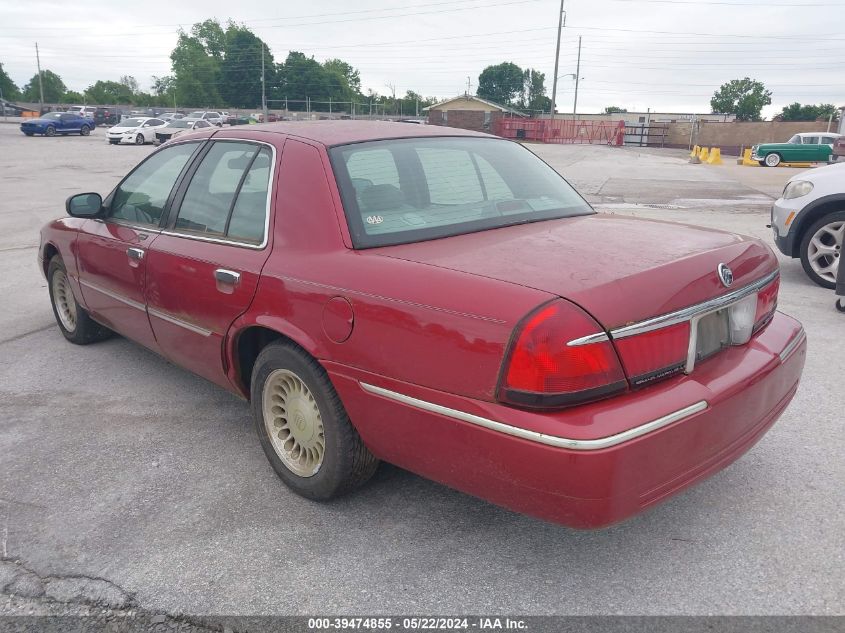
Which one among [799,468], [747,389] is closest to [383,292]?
[747,389]

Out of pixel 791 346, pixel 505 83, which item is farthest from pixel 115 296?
pixel 505 83

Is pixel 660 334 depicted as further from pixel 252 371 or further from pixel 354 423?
pixel 252 371

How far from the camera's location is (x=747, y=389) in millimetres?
2457

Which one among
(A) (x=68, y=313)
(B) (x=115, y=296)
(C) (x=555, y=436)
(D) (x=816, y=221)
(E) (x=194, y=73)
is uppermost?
(E) (x=194, y=73)

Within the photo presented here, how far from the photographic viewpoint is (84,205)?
4238 mm

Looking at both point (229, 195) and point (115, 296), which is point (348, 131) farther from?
point (115, 296)

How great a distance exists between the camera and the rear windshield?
2.83 m

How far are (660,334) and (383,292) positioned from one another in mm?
937

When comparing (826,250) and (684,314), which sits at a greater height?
(684,314)

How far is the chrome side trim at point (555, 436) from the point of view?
6.64 feet

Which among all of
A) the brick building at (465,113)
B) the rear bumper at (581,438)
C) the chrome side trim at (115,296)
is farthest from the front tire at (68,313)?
the brick building at (465,113)

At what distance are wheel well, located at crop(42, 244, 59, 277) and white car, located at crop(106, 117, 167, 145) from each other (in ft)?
108

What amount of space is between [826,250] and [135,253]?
20.3ft

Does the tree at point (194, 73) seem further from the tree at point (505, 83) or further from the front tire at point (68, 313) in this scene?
the front tire at point (68, 313)
